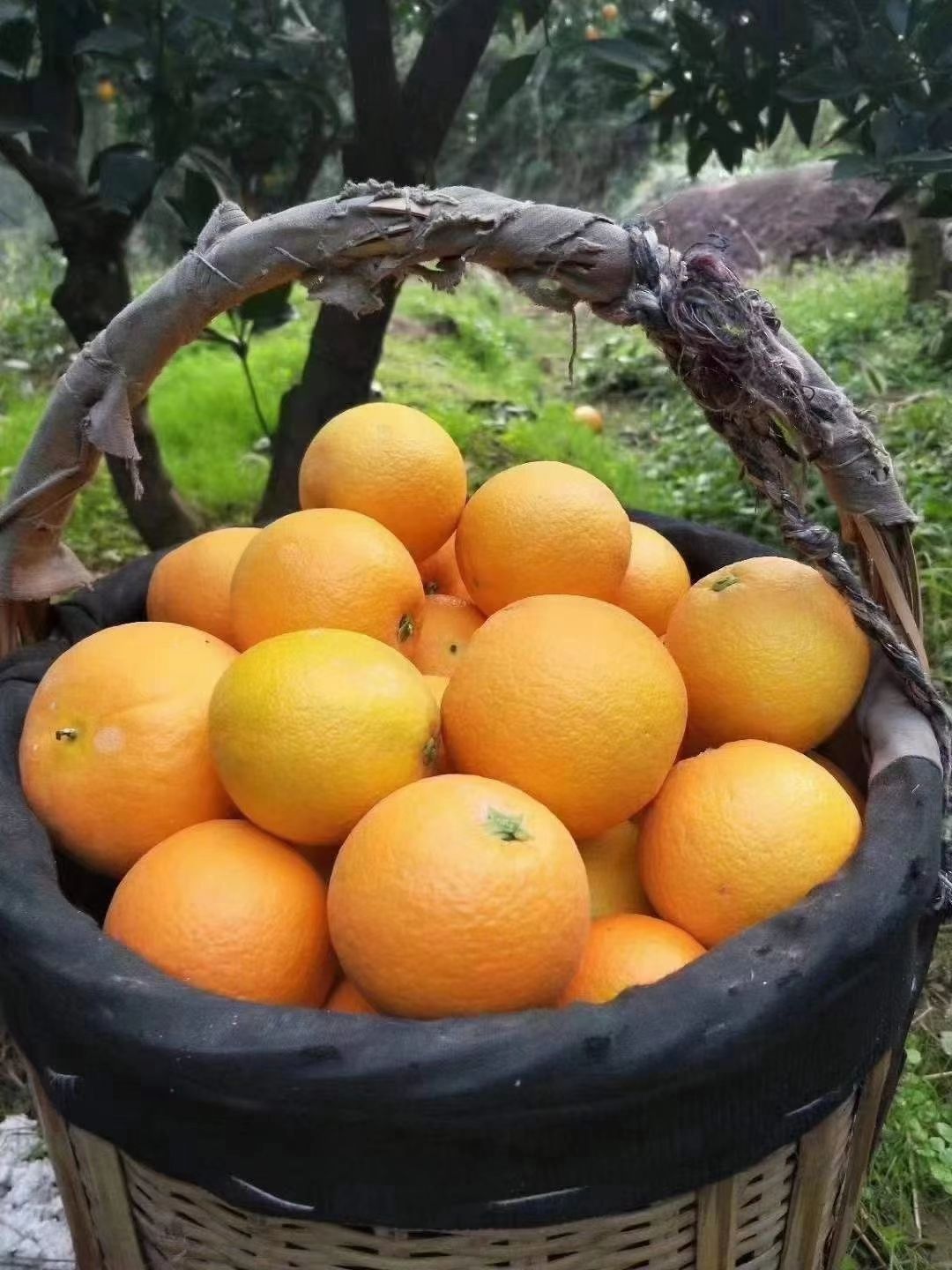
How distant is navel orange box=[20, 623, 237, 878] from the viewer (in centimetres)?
92

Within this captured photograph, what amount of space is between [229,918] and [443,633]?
461mm

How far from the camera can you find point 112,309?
203 centimetres

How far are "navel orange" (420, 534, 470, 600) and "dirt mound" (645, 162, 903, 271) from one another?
6.12 meters

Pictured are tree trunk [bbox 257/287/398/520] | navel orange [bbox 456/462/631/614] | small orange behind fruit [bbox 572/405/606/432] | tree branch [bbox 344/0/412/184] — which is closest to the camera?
navel orange [bbox 456/462/631/614]

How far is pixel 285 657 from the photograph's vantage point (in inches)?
34.7

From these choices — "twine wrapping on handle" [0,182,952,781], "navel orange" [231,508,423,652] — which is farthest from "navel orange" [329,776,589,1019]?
"twine wrapping on handle" [0,182,952,781]

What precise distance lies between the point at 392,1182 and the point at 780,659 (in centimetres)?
56

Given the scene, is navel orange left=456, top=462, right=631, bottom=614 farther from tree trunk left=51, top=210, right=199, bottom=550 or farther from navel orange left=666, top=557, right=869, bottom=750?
tree trunk left=51, top=210, right=199, bottom=550

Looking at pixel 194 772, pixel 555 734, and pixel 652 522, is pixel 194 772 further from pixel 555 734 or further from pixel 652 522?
pixel 652 522

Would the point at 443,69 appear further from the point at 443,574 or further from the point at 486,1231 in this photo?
the point at 486,1231

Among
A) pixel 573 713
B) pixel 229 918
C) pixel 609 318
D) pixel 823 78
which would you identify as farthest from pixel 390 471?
pixel 823 78

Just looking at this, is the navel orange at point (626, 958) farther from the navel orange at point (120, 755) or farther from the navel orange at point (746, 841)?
the navel orange at point (120, 755)

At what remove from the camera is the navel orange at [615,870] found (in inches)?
37.7

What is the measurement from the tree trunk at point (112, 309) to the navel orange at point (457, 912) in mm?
1262
